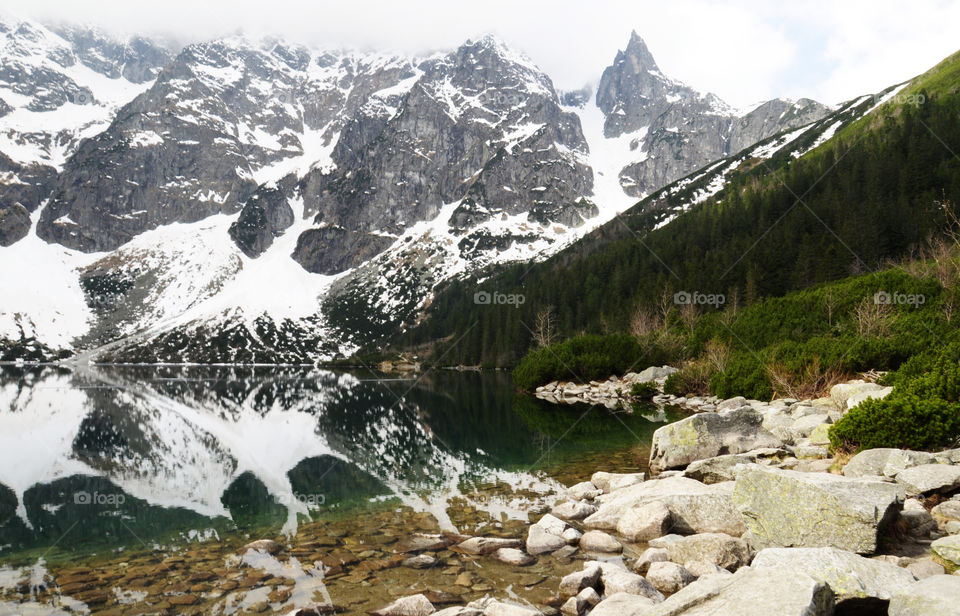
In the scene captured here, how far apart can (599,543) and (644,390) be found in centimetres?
3759

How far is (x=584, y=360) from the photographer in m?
56.9

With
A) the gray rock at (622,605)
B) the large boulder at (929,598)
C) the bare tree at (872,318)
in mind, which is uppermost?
the bare tree at (872,318)

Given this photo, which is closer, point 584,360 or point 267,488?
point 267,488

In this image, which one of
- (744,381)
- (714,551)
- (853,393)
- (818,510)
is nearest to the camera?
(818,510)

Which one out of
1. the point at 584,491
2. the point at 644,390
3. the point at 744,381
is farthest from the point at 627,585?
the point at 644,390

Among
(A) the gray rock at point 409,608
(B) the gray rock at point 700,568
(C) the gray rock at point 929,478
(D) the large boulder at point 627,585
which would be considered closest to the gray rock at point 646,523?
(B) the gray rock at point 700,568

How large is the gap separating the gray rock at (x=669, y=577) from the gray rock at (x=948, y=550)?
3277 mm

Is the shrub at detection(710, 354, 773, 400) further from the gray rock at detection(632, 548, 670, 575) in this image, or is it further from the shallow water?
the gray rock at detection(632, 548, 670, 575)

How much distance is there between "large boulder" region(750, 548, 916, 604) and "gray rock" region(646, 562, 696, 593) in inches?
95.0

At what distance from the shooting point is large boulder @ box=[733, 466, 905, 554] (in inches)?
303

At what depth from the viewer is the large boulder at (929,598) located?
477 cm

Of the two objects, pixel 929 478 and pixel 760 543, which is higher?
pixel 929 478

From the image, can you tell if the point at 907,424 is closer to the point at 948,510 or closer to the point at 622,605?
the point at 948,510

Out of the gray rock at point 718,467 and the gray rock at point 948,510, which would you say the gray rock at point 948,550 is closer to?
the gray rock at point 948,510
